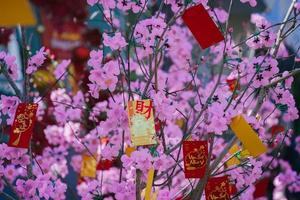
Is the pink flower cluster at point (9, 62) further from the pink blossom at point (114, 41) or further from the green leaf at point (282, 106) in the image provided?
the green leaf at point (282, 106)

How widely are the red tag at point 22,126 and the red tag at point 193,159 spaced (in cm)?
94

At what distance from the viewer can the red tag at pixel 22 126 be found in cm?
276

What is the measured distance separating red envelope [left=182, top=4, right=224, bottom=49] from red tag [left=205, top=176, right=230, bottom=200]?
88 cm

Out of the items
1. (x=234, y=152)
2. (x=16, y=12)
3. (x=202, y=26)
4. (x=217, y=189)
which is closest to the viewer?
(x=16, y=12)

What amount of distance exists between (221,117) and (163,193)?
25.7 inches

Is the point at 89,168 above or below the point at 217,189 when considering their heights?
above

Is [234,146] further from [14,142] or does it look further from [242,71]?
[14,142]

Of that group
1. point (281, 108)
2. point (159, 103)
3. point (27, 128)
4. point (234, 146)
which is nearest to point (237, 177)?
point (234, 146)

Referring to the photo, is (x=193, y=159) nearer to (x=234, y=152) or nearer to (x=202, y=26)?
(x=234, y=152)

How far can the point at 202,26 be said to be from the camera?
108 inches

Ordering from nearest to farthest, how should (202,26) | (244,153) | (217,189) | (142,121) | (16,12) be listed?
(16,12) < (142,121) < (202,26) < (217,189) < (244,153)

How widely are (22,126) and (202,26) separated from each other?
1227 mm

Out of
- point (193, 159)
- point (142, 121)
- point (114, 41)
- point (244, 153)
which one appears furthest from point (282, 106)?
point (114, 41)

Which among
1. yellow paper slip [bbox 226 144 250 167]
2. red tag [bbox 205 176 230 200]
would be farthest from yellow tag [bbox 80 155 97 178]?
red tag [bbox 205 176 230 200]
